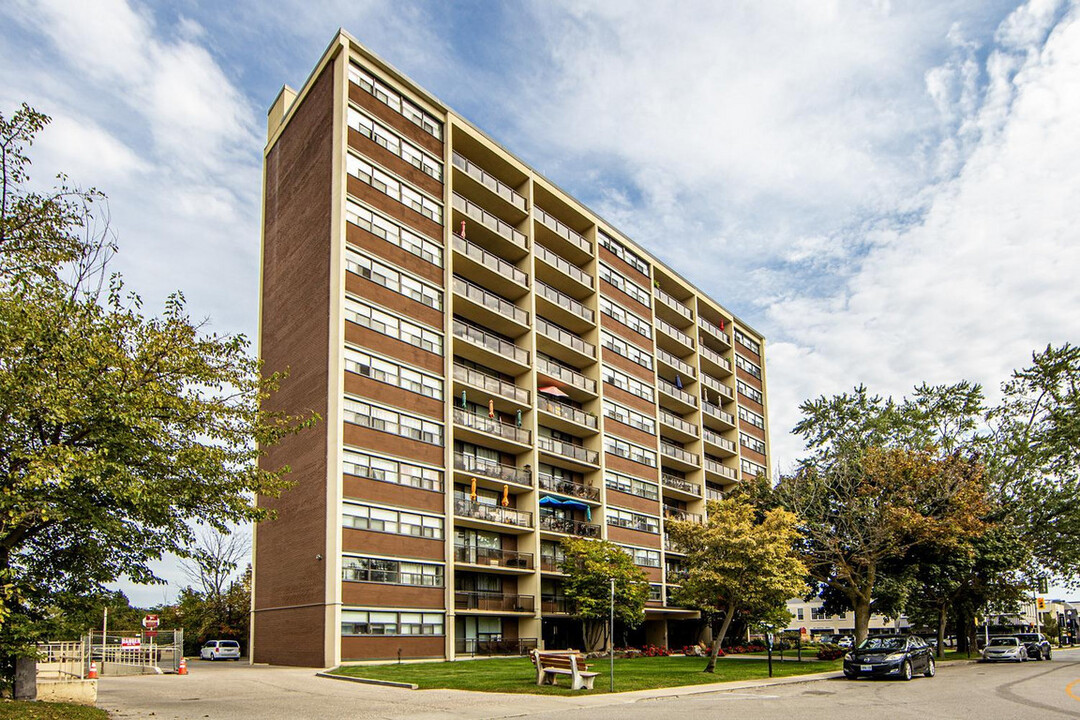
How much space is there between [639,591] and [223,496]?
1081 inches

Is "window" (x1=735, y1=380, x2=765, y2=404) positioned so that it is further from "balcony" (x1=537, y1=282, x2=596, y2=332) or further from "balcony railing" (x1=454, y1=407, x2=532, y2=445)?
"balcony railing" (x1=454, y1=407, x2=532, y2=445)

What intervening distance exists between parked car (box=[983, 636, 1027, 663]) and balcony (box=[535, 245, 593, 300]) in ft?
98.1

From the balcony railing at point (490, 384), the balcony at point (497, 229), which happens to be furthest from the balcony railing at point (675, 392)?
the balcony at point (497, 229)

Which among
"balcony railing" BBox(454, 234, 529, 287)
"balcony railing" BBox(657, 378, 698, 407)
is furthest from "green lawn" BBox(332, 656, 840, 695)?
"balcony railing" BBox(657, 378, 698, 407)

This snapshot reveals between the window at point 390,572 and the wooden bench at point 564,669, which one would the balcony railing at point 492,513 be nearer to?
the window at point 390,572

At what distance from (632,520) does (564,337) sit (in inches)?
504

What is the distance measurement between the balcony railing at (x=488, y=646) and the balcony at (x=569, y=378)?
48.3 ft

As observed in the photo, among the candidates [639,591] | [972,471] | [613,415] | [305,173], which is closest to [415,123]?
[305,173]

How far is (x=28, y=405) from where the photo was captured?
609 inches

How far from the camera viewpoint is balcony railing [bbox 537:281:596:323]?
4912 cm

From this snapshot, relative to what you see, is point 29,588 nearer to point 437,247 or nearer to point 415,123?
point 437,247

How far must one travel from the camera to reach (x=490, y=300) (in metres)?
44.9

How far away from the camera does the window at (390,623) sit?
3428 centimetres

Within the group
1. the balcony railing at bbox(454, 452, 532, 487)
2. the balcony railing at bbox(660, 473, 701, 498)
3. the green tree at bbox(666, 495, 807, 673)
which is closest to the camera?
the green tree at bbox(666, 495, 807, 673)
